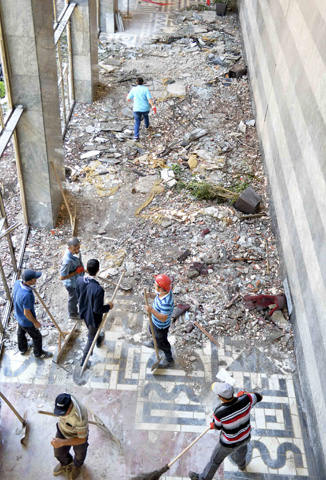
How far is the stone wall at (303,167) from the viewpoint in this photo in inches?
280

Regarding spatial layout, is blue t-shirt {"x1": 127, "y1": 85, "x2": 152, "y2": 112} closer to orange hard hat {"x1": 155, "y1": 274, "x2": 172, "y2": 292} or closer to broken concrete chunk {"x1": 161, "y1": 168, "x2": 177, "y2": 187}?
broken concrete chunk {"x1": 161, "y1": 168, "x2": 177, "y2": 187}

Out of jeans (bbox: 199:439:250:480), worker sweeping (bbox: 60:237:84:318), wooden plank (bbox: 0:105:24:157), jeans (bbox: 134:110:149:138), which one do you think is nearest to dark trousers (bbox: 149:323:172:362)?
worker sweeping (bbox: 60:237:84:318)

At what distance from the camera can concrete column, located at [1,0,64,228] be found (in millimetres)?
7758

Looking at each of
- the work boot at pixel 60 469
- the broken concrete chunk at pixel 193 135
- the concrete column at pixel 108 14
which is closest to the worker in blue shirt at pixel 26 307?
the work boot at pixel 60 469

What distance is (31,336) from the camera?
24.6ft

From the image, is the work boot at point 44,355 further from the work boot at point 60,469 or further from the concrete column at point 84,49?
the concrete column at point 84,49

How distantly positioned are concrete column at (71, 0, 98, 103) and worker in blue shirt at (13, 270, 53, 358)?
861 centimetres

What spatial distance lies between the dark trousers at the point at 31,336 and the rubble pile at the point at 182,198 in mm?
1136

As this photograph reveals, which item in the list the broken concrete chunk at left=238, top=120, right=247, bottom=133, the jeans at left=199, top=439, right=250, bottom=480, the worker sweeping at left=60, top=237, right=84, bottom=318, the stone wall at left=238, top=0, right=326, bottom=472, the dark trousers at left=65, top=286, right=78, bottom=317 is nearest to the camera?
the jeans at left=199, top=439, right=250, bottom=480

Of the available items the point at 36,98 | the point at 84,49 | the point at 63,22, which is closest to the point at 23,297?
the point at 36,98

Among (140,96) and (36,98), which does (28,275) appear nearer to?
(36,98)

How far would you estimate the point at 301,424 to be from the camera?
723 centimetres

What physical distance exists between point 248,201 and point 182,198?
1.53m

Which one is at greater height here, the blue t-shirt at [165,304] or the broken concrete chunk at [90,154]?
the blue t-shirt at [165,304]
